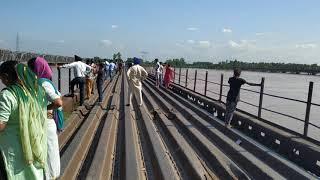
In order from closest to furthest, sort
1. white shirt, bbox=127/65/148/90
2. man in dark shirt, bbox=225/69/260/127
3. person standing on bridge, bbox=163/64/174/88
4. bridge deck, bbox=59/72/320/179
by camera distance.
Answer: bridge deck, bbox=59/72/320/179
man in dark shirt, bbox=225/69/260/127
white shirt, bbox=127/65/148/90
person standing on bridge, bbox=163/64/174/88

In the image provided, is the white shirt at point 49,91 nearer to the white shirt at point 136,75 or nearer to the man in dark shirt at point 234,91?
the man in dark shirt at point 234,91

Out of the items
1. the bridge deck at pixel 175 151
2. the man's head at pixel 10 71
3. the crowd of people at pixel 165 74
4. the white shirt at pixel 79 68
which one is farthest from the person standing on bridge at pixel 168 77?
the man's head at pixel 10 71

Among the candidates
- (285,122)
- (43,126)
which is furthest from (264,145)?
(285,122)

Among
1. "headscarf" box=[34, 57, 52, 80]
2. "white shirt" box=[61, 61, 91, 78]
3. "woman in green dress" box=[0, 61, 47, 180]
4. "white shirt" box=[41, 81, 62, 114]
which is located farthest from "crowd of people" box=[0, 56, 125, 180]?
"white shirt" box=[61, 61, 91, 78]

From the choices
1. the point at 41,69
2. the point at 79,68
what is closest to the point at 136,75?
the point at 79,68

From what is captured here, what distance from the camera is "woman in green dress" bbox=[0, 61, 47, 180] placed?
3621mm

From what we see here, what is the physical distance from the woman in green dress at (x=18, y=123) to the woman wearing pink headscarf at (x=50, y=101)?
1.71ft

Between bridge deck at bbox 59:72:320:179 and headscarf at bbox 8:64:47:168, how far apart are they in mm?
2342

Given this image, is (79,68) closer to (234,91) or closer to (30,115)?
(234,91)

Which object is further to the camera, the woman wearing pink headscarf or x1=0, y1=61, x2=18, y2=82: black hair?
the woman wearing pink headscarf

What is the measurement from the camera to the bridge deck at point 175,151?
6.70m

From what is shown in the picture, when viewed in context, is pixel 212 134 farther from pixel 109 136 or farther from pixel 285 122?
pixel 285 122

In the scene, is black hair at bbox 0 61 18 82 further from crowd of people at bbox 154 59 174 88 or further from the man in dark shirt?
crowd of people at bbox 154 59 174 88

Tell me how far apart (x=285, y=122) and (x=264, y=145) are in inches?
303
